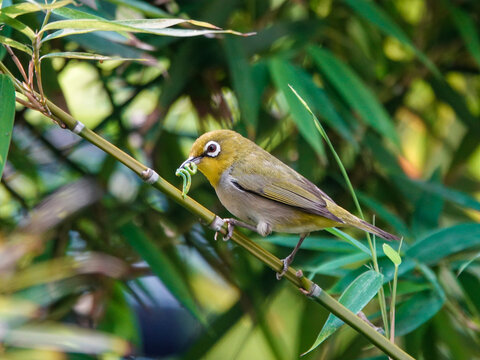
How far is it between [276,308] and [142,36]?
6.00 ft

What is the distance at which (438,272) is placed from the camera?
286cm

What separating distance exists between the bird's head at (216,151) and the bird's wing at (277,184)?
4cm

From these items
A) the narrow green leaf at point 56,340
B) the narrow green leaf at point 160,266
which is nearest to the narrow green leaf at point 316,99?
the narrow green leaf at point 160,266

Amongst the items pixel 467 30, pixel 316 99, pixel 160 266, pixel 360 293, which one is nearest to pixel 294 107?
pixel 316 99

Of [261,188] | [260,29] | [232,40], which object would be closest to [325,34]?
[260,29]

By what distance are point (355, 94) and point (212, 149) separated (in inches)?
40.3

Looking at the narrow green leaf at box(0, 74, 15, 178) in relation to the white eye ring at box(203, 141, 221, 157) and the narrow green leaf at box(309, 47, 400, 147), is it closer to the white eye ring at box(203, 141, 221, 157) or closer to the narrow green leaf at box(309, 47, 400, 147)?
the white eye ring at box(203, 141, 221, 157)

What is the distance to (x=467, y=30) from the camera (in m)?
3.24

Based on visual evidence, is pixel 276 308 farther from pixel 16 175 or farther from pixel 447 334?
pixel 16 175

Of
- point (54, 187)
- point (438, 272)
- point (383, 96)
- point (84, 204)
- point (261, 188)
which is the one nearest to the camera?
point (261, 188)

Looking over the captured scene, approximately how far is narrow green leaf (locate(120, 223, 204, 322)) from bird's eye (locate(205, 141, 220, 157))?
0.84m

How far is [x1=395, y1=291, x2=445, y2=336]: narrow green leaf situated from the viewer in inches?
89.7

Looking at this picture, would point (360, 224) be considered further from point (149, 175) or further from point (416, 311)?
point (149, 175)

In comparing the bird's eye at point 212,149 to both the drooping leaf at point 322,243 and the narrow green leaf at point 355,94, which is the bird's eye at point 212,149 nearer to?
the drooping leaf at point 322,243
